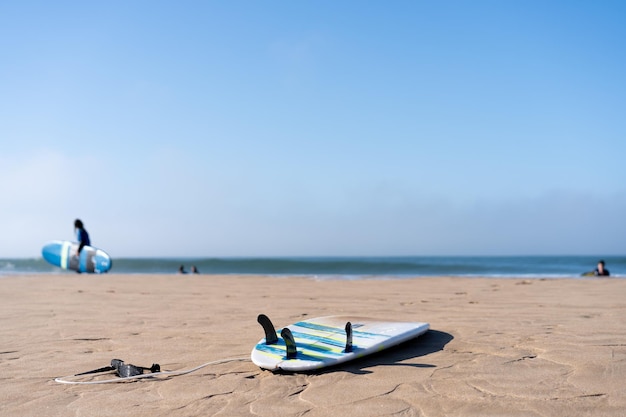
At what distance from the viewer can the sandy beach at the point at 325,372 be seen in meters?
2.23

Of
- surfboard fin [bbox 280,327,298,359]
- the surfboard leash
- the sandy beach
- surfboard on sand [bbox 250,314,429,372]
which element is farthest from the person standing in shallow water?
surfboard fin [bbox 280,327,298,359]

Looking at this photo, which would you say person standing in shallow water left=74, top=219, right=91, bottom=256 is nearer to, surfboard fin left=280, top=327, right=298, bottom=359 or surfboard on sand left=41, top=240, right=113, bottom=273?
surfboard on sand left=41, top=240, right=113, bottom=273

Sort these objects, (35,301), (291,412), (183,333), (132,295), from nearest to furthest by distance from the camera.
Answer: (291,412)
(183,333)
(35,301)
(132,295)

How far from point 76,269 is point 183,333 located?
457 inches

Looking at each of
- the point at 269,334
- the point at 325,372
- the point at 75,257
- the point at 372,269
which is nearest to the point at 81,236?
the point at 75,257

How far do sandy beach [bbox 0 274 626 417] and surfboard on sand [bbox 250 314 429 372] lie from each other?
6 centimetres

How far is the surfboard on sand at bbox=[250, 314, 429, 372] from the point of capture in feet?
9.12

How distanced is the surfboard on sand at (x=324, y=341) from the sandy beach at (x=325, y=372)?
0.06 meters

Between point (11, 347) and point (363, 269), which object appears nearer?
point (11, 347)

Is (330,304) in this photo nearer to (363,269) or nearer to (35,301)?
(35,301)

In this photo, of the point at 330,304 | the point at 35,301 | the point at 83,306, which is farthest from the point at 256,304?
the point at 35,301

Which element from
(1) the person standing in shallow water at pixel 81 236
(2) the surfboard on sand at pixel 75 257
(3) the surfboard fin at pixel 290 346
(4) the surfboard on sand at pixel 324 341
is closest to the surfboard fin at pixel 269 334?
(4) the surfboard on sand at pixel 324 341

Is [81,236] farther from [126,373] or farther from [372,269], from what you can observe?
[372,269]

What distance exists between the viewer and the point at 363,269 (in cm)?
2852
